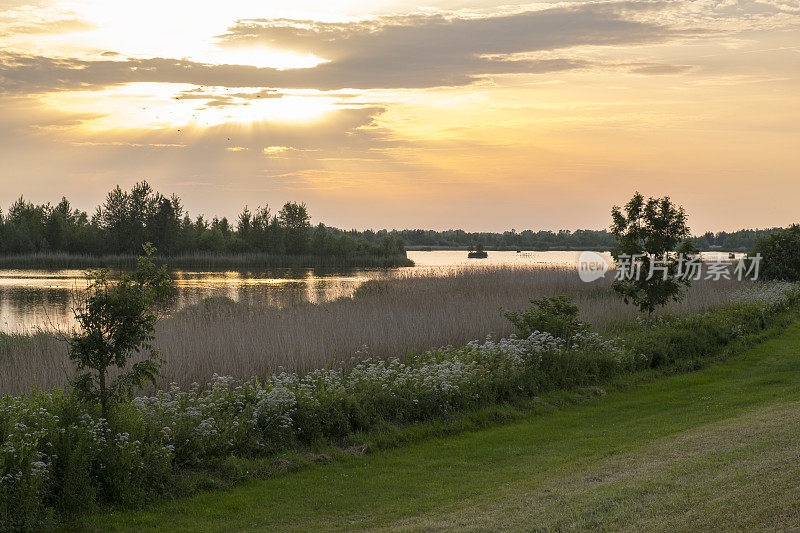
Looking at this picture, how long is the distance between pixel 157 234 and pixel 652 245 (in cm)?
5650

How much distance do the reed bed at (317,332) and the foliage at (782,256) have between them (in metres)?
9.39

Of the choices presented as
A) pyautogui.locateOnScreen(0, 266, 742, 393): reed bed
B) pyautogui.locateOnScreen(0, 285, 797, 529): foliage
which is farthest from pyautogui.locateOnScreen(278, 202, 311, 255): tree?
pyautogui.locateOnScreen(0, 285, 797, 529): foliage

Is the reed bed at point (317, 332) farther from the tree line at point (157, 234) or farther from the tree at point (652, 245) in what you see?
the tree line at point (157, 234)

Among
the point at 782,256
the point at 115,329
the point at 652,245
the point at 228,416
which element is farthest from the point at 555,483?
the point at 782,256

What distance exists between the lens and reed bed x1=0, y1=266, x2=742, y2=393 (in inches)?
454

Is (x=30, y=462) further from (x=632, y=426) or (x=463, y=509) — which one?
(x=632, y=426)

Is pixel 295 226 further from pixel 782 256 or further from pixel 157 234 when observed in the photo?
pixel 782 256

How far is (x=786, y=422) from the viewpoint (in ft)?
25.6

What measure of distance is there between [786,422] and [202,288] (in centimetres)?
3155

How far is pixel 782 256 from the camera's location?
108 feet

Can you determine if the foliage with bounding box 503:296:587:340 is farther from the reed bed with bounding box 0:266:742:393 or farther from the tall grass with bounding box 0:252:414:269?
the tall grass with bounding box 0:252:414:269

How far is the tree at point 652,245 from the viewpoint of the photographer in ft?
56.2

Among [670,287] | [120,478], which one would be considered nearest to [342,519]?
[120,478]

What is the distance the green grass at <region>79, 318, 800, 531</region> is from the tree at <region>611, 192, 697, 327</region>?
6694 millimetres
